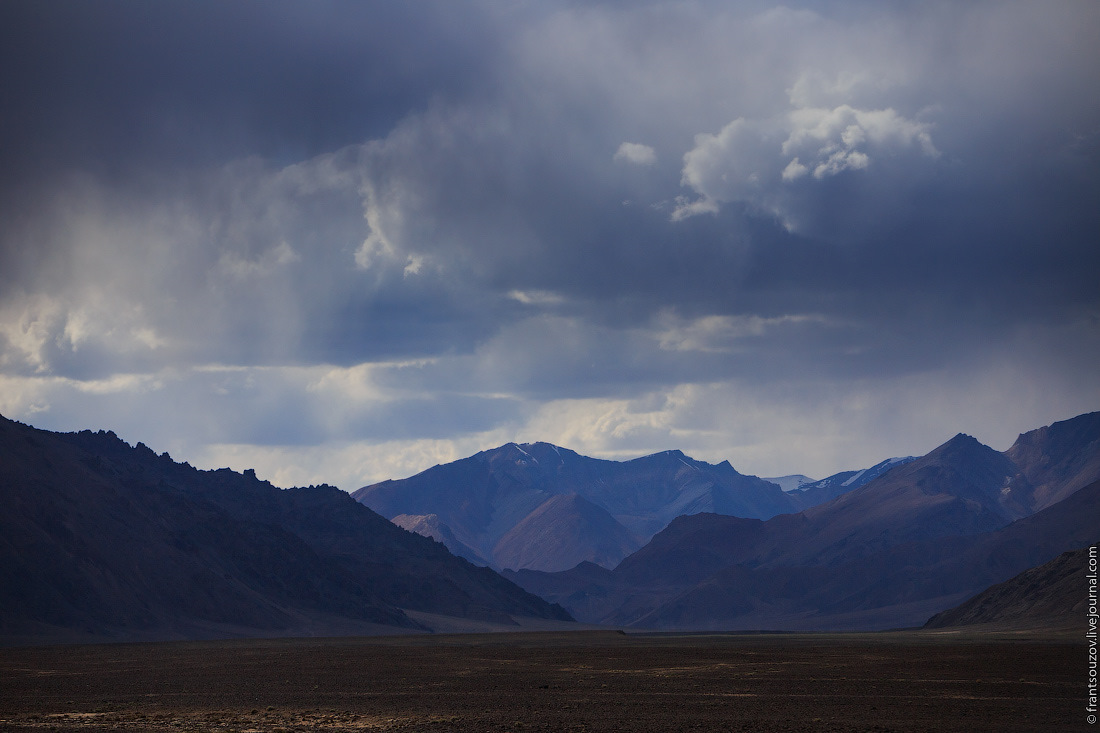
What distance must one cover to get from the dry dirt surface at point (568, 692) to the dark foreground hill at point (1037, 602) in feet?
209

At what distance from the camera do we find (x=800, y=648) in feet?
329

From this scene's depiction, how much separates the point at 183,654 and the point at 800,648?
56842 mm

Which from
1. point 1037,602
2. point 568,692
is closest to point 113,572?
point 568,692

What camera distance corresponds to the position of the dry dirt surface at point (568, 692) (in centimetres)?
4456

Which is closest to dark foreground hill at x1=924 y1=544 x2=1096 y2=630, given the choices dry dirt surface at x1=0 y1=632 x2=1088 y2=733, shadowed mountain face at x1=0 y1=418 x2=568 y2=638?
dry dirt surface at x1=0 y1=632 x2=1088 y2=733

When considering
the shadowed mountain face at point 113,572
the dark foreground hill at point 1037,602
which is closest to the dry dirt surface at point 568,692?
the shadowed mountain face at point 113,572

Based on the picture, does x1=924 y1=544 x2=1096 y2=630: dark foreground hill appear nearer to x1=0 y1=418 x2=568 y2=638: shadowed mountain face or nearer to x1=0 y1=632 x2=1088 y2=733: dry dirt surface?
x1=0 y1=632 x2=1088 y2=733: dry dirt surface

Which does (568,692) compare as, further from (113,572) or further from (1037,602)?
(113,572)

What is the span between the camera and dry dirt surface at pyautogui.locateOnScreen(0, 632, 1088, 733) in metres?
44.6

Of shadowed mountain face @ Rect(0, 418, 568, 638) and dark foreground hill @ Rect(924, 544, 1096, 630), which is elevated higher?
shadowed mountain face @ Rect(0, 418, 568, 638)

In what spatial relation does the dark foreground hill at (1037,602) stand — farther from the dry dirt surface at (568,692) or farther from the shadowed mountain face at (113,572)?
the shadowed mountain face at (113,572)

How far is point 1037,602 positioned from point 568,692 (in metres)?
126

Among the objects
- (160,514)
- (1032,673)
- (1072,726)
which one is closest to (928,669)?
(1032,673)

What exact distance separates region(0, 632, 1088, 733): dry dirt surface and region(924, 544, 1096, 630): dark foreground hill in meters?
63.6
